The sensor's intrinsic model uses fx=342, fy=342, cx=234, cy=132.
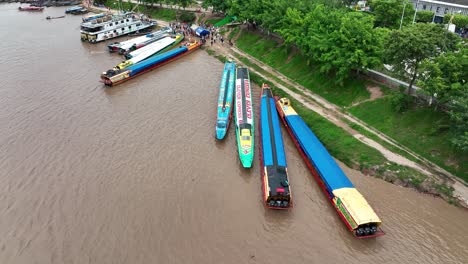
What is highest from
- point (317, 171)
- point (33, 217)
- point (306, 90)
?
point (306, 90)

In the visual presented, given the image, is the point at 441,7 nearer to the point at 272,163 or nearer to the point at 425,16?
the point at 425,16

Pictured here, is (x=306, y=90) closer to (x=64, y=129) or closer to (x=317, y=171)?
(x=317, y=171)

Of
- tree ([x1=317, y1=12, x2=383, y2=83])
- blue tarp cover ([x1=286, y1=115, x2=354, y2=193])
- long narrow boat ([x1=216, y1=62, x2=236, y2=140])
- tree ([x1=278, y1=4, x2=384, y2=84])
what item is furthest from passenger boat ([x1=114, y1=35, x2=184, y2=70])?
tree ([x1=317, y1=12, x2=383, y2=83])

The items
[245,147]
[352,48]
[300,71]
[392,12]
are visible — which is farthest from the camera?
[392,12]

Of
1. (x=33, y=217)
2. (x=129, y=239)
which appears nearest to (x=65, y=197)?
(x=33, y=217)

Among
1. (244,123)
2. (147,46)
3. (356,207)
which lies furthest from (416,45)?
(147,46)

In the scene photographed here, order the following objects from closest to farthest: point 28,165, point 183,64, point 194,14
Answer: point 28,165
point 183,64
point 194,14
